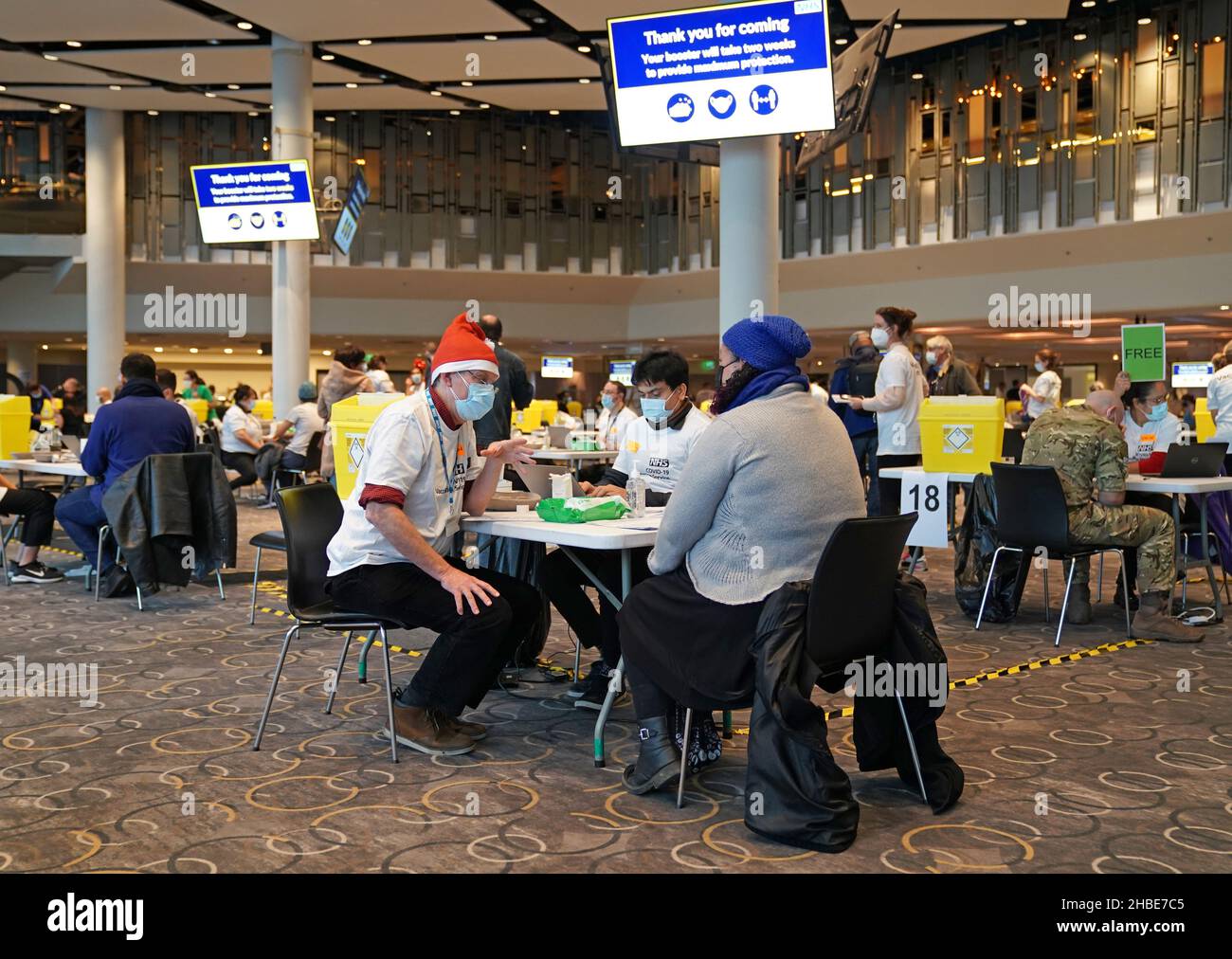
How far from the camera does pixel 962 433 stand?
20.8ft

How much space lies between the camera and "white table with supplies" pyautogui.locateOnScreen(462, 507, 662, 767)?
3428 mm

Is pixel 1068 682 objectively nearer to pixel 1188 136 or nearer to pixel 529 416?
pixel 529 416

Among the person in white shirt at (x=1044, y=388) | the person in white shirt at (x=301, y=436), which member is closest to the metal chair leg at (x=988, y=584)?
the person in white shirt at (x=1044, y=388)

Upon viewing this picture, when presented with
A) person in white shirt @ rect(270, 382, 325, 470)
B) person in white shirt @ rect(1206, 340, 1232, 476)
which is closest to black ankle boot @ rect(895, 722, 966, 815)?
person in white shirt @ rect(1206, 340, 1232, 476)

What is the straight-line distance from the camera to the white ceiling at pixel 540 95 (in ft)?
56.4

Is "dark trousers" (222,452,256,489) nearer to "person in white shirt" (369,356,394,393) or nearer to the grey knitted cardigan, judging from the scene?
"person in white shirt" (369,356,394,393)

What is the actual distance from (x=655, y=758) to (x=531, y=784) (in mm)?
389

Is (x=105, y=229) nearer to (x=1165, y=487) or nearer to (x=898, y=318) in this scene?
(x=898, y=318)

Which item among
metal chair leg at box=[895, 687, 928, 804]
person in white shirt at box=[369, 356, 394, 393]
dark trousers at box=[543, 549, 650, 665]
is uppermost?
person in white shirt at box=[369, 356, 394, 393]

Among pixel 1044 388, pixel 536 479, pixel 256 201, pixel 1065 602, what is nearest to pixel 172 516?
pixel 536 479

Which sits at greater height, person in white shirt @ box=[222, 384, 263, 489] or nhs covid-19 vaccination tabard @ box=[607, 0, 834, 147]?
nhs covid-19 vaccination tabard @ box=[607, 0, 834, 147]

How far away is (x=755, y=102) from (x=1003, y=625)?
12.1 ft

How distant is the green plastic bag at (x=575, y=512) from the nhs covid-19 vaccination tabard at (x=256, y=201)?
10134 millimetres
